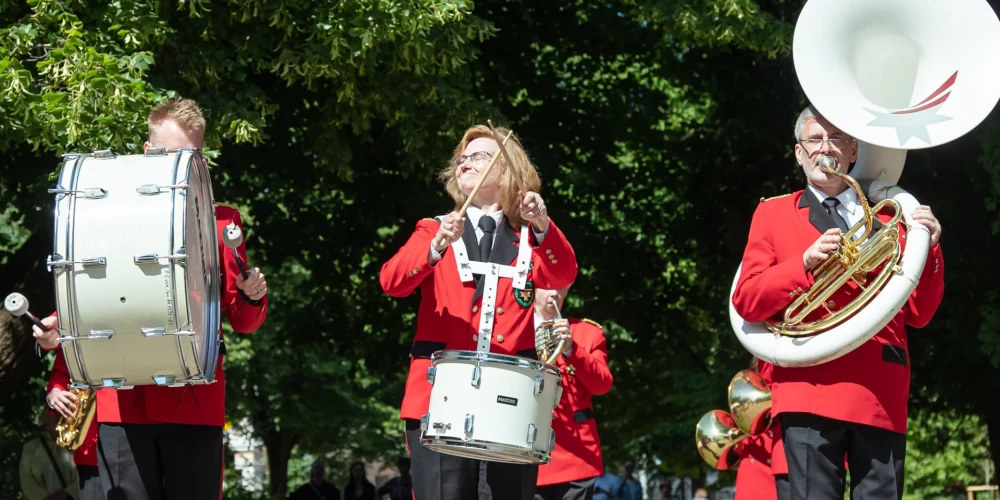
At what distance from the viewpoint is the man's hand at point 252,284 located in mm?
4965

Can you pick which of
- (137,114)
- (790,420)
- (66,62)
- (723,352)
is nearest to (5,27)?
(66,62)

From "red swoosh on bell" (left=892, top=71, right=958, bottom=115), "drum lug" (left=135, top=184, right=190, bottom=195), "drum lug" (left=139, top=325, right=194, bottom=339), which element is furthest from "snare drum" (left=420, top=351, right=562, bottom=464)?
"red swoosh on bell" (left=892, top=71, right=958, bottom=115)

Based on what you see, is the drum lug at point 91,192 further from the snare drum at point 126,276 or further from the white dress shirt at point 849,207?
the white dress shirt at point 849,207

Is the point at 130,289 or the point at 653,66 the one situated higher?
the point at 653,66

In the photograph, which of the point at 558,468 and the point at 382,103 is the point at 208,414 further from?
the point at 382,103

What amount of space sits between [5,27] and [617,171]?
764 centimetres

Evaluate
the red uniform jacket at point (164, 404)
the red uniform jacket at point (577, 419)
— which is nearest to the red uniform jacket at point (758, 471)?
the red uniform jacket at point (577, 419)

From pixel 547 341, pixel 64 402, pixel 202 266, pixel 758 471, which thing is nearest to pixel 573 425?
pixel 547 341

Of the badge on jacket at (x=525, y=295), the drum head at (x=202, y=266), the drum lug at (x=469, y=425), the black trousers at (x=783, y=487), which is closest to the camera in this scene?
the drum head at (x=202, y=266)

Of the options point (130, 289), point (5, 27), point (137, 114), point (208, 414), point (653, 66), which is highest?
point (653, 66)

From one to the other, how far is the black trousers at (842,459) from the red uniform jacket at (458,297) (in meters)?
1.12

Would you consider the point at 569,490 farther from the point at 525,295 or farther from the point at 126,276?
the point at 126,276

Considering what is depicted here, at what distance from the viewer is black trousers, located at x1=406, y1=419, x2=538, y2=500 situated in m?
4.98

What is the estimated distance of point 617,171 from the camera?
14805 mm
